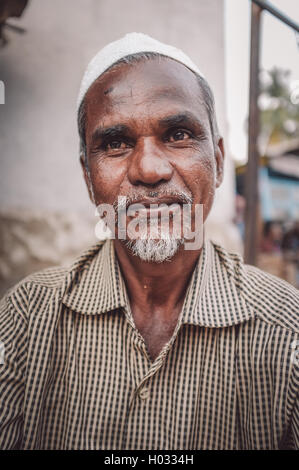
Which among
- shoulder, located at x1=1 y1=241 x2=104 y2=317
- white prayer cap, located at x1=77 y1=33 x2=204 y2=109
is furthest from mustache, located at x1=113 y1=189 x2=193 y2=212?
white prayer cap, located at x1=77 y1=33 x2=204 y2=109

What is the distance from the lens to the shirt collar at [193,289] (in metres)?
1.27

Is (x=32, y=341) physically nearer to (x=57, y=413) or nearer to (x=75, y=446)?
(x=57, y=413)

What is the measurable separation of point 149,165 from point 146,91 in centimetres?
29

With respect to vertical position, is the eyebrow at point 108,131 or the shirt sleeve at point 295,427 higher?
the eyebrow at point 108,131

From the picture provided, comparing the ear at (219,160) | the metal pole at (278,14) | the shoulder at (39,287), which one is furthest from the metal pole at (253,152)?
the shoulder at (39,287)

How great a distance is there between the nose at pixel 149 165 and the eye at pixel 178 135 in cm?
8

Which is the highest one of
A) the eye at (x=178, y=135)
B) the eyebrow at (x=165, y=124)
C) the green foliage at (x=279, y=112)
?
the green foliage at (x=279, y=112)

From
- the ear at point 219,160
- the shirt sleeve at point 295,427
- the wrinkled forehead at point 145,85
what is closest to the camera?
the shirt sleeve at point 295,427

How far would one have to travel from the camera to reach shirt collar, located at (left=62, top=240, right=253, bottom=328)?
127 cm

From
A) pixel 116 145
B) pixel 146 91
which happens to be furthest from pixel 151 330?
pixel 146 91

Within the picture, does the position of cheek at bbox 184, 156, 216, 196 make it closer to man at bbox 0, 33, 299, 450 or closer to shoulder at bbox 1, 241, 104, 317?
man at bbox 0, 33, 299, 450

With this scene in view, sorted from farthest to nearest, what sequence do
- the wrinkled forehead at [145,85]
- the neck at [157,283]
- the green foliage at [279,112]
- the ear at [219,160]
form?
the green foliage at [279,112] < the ear at [219,160] < the neck at [157,283] < the wrinkled forehead at [145,85]

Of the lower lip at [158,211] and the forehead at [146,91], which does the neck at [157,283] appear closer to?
the lower lip at [158,211]
